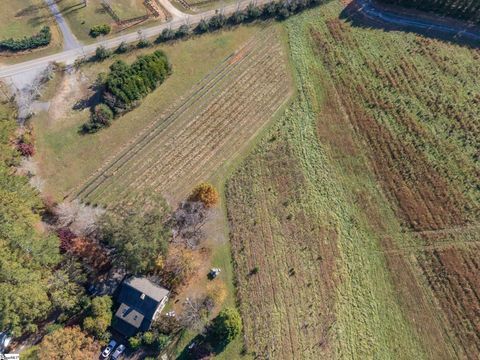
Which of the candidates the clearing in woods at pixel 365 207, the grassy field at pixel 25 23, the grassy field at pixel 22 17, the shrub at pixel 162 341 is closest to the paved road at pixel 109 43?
the grassy field at pixel 25 23

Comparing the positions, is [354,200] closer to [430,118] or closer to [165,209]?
[430,118]

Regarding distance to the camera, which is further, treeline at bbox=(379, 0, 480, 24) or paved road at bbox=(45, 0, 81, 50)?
treeline at bbox=(379, 0, 480, 24)

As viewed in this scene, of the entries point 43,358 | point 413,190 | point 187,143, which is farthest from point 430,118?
point 43,358

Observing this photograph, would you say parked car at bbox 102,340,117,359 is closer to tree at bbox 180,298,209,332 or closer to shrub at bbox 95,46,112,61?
tree at bbox 180,298,209,332

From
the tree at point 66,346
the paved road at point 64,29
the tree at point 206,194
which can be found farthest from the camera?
the paved road at point 64,29

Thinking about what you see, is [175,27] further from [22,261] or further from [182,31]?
[22,261]

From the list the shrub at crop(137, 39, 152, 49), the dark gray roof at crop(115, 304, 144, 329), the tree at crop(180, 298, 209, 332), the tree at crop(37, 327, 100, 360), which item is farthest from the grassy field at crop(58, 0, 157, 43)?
the tree at crop(37, 327, 100, 360)

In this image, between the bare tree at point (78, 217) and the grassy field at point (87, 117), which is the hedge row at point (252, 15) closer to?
the grassy field at point (87, 117)

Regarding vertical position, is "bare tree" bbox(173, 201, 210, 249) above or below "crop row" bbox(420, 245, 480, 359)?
above
